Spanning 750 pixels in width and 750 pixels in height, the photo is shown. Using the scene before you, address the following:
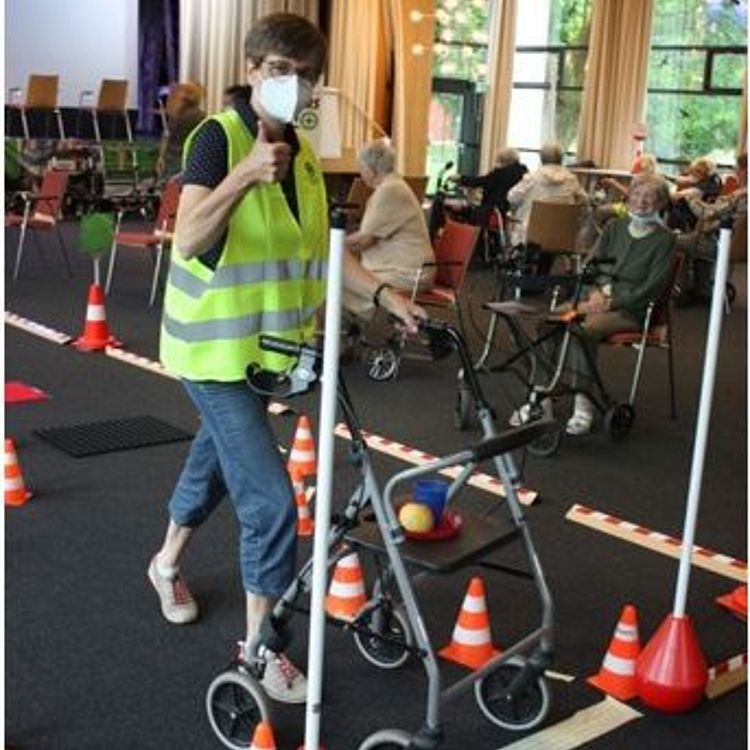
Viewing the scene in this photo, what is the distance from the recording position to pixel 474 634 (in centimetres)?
280

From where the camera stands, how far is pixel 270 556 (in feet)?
7.99

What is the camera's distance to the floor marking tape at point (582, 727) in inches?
98.3

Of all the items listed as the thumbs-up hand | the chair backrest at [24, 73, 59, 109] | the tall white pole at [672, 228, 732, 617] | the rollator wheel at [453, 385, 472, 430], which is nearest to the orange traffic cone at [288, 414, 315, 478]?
the rollator wheel at [453, 385, 472, 430]

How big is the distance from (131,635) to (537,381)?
3168mm

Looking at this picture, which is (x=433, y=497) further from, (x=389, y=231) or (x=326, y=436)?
(x=389, y=231)

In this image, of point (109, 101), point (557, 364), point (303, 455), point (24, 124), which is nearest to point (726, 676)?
point (303, 455)

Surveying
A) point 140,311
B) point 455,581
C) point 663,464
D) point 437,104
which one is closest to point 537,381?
point 663,464

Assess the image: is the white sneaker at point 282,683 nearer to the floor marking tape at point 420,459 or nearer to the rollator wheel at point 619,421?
the floor marking tape at point 420,459

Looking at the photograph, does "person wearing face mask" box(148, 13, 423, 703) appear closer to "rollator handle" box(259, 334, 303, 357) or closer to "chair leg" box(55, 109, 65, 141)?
"rollator handle" box(259, 334, 303, 357)

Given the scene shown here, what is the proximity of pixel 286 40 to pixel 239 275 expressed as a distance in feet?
1.59

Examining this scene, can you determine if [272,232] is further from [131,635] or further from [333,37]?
[333,37]

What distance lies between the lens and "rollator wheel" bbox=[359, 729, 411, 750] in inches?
85.9

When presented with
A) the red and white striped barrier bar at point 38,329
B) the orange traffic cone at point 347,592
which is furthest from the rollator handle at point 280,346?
the red and white striped barrier bar at point 38,329

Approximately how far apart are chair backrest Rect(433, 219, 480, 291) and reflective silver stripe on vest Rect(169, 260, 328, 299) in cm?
372
